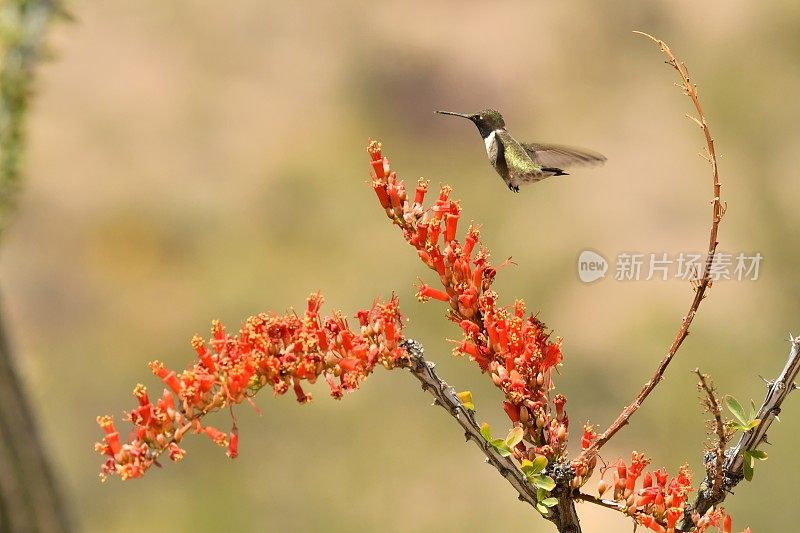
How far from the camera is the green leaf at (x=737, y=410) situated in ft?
8.64

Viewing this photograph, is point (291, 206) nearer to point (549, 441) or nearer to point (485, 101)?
point (485, 101)

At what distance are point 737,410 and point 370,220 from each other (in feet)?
52.7

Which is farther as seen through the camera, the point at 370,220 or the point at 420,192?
the point at 370,220

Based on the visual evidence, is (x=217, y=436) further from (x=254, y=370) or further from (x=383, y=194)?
(x=383, y=194)

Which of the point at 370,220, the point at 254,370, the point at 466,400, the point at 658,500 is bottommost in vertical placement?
the point at 658,500

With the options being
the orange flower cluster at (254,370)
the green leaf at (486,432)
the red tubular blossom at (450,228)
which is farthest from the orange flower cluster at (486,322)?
the orange flower cluster at (254,370)

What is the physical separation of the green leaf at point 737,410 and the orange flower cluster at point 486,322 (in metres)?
0.46

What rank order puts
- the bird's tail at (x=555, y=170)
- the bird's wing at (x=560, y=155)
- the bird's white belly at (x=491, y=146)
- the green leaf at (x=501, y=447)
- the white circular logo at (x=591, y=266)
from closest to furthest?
the green leaf at (x=501, y=447) < the white circular logo at (x=591, y=266) < the bird's white belly at (x=491, y=146) < the bird's tail at (x=555, y=170) < the bird's wing at (x=560, y=155)

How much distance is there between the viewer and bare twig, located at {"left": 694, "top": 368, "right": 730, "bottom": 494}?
8.21 ft

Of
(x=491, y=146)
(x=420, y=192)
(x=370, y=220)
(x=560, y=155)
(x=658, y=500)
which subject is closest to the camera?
(x=658, y=500)

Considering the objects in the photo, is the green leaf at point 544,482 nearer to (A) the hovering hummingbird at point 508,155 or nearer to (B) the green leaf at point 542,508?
(B) the green leaf at point 542,508

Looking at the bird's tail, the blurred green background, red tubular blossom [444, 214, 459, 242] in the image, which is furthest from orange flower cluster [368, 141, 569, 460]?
the blurred green background

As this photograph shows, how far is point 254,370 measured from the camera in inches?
102

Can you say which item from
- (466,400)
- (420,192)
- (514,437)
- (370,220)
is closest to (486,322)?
(466,400)
